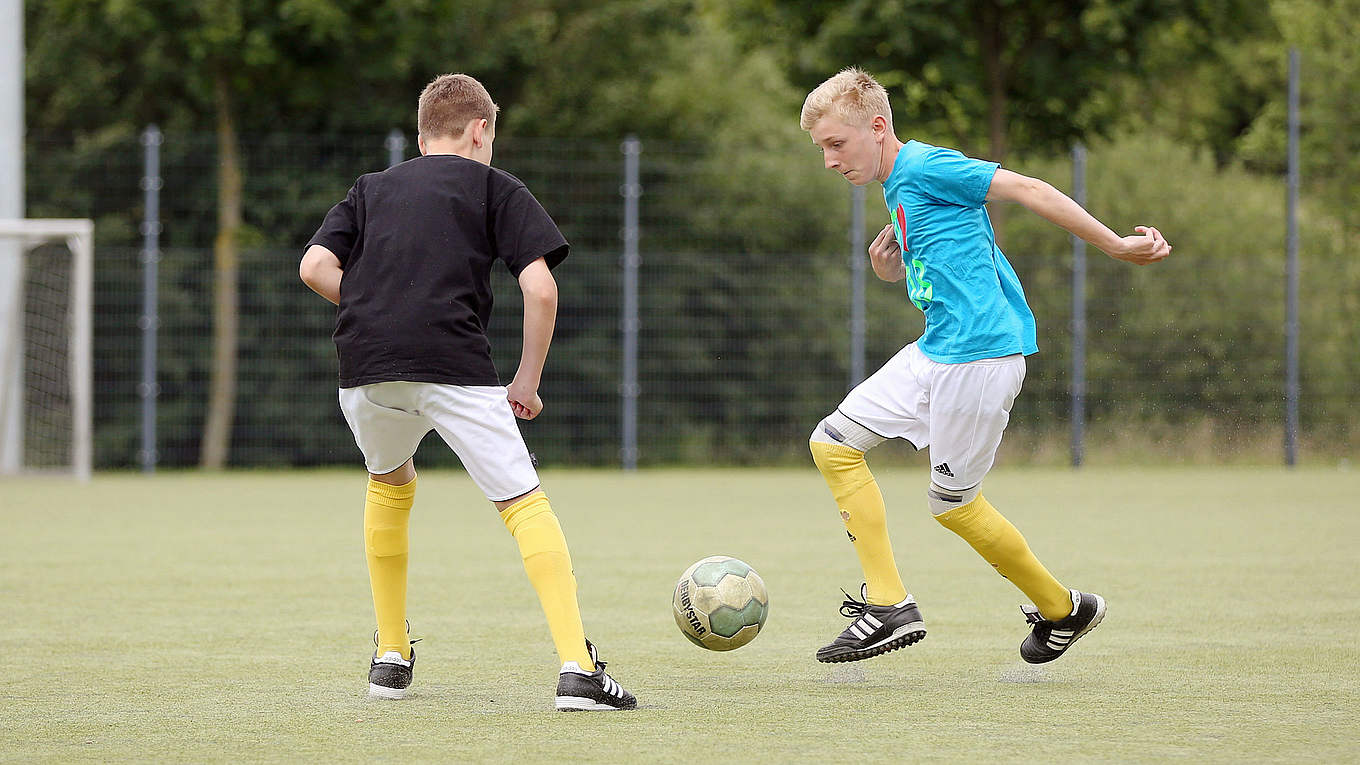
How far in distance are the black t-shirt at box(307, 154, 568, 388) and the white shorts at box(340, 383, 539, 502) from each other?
5 centimetres

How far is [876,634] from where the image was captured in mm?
5359

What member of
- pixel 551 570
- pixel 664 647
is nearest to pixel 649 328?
pixel 664 647

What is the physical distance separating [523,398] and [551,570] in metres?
0.48

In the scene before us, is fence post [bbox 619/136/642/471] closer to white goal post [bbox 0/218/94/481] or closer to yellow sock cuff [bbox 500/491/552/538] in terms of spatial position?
white goal post [bbox 0/218/94/481]

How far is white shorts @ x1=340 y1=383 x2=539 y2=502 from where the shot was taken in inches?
190

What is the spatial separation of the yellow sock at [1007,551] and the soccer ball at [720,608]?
25.4 inches

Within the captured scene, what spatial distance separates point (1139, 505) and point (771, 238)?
21.7 feet

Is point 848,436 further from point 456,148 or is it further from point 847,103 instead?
point 456,148

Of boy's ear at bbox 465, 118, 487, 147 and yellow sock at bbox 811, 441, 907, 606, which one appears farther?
yellow sock at bbox 811, 441, 907, 606

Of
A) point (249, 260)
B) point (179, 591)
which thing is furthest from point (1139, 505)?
point (249, 260)

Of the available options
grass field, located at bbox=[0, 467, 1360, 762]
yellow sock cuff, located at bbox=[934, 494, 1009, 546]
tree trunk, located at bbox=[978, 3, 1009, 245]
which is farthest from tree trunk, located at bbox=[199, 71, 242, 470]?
yellow sock cuff, located at bbox=[934, 494, 1009, 546]

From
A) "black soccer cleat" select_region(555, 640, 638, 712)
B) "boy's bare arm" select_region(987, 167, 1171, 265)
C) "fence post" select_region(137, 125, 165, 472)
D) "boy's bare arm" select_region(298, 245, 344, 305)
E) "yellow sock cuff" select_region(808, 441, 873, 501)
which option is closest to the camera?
"black soccer cleat" select_region(555, 640, 638, 712)

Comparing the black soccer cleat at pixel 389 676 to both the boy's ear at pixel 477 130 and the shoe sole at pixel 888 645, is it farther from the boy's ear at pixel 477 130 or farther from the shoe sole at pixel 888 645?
the boy's ear at pixel 477 130

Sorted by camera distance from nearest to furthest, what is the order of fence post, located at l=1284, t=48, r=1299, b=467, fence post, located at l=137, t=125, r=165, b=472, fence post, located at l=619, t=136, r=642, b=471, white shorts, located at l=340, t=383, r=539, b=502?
white shorts, located at l=340, t=383, r=539, b=502, fence post, located at l=137, t=125, r=165, b=472, fence post, located at l=619, t=136, r=642, b=471, fence post, located at l=1284, t=48, r=1299, b=467
